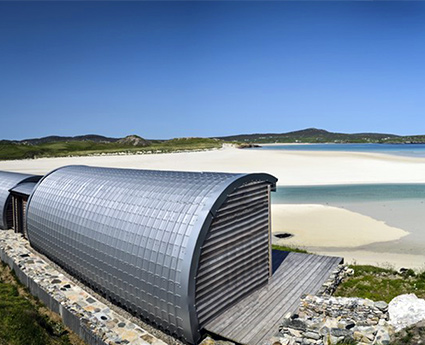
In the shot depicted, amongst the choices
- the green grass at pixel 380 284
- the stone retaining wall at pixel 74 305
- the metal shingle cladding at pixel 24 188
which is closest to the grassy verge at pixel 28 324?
the stone retaining wall at pixel 74 305

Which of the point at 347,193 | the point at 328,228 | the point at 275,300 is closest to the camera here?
the point at 275,300

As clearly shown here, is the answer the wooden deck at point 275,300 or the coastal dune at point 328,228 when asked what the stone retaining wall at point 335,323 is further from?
the coastal dune at point 328,228

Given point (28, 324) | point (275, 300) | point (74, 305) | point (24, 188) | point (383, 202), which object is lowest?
point (383, 202)

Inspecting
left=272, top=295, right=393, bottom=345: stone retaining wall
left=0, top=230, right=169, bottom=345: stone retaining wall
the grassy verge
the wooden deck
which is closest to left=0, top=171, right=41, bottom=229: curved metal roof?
left=0, top=230, right=169, bottom=345: stone retaining wall

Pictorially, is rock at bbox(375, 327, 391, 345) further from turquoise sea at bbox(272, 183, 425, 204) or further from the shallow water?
turquoise sea at bbox(272, 183, 425, 204)

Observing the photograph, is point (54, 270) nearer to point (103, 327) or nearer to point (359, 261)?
point (103, 327)

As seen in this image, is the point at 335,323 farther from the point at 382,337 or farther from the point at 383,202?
the point at 383,202

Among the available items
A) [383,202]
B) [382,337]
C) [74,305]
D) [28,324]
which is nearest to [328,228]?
[383,202]
